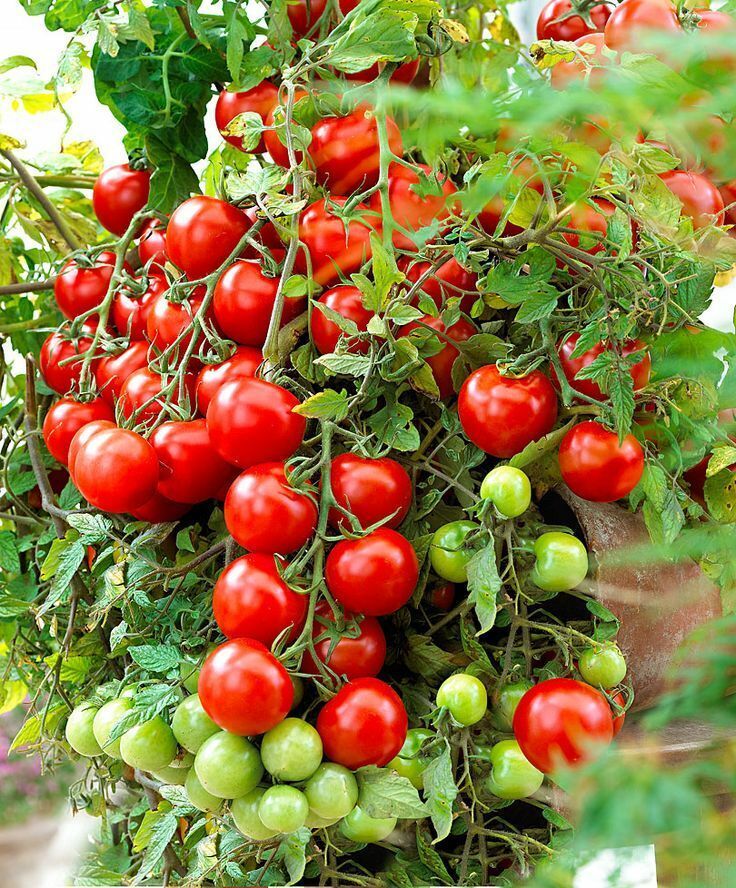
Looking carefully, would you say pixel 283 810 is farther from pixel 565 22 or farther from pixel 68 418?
pixel 565 22

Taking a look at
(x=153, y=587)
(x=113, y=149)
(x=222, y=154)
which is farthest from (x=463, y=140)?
(x=113, y=149)

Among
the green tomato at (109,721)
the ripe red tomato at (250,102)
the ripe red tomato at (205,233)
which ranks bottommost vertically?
the green tomato at (109,721)

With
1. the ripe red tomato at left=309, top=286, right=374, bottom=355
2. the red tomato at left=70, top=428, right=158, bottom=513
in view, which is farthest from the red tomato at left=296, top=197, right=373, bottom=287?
the red tomato at left=70, top=428, right=158, bottom=513

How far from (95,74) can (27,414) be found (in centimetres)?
23

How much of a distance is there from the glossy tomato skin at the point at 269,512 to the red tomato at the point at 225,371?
0.20 feet

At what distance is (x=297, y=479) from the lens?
1.33 ft

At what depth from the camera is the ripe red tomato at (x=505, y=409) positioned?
0.43m

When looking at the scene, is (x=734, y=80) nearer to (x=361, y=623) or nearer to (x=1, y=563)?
(x=361, y=623)

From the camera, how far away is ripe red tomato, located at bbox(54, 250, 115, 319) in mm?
602

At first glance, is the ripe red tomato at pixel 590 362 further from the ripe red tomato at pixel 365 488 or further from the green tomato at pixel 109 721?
the green tomato at pixel 109 721

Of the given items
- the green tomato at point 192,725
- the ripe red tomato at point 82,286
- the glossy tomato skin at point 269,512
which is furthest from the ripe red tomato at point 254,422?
the ripe red tomato at point 82,286

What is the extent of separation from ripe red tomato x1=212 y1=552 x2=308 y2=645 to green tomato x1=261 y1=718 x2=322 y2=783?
4cm

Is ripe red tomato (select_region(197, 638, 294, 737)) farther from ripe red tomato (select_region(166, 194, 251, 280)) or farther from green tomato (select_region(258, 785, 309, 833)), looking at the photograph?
ripe red tomato (select_region(166, 194, 251, 280))

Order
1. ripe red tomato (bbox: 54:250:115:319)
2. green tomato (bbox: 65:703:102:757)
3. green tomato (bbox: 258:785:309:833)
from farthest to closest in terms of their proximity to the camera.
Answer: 1. ripe red tomato (bbox: 54:250:115:319)
2. green tomato (bbox: 65:703:102:757)
3. green tomato (bbox: 258:785:309:833)
